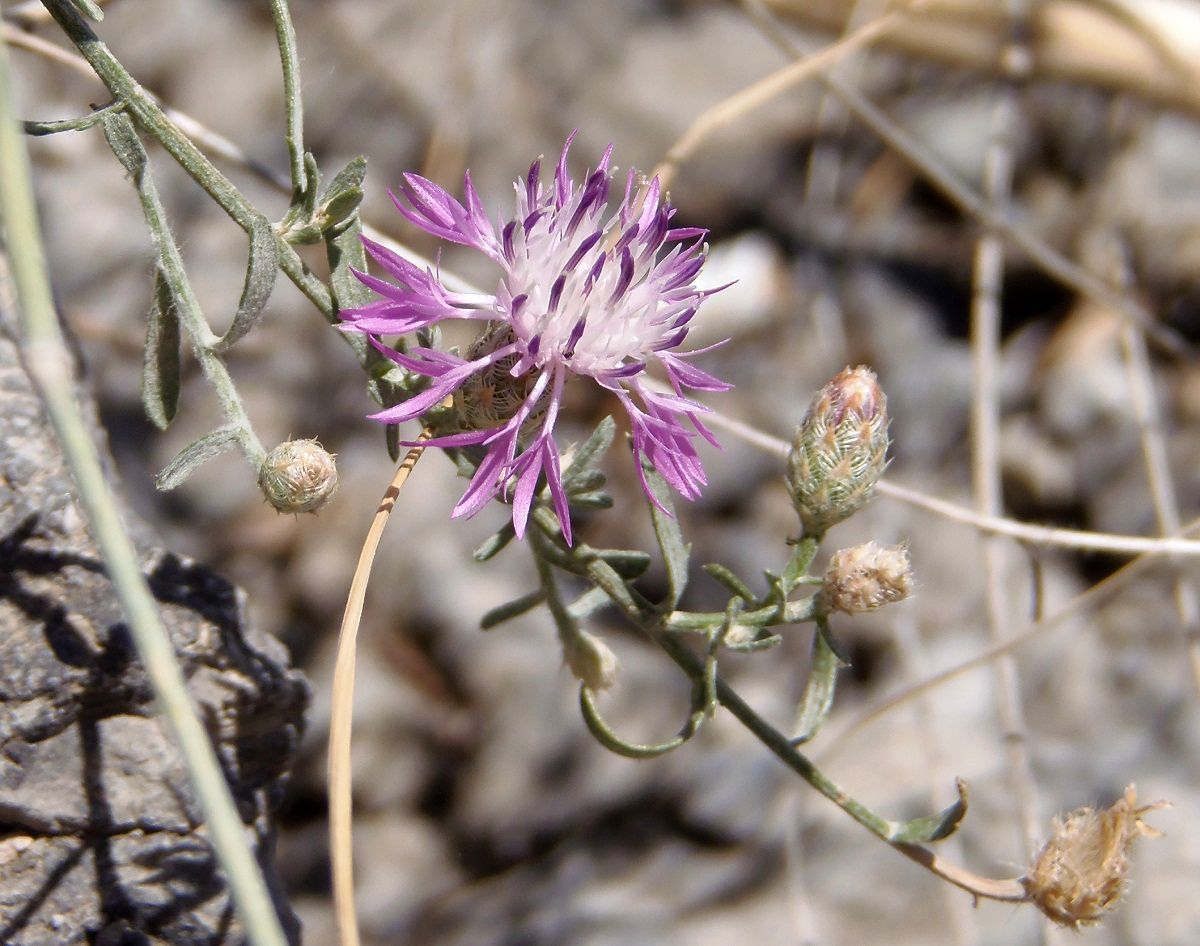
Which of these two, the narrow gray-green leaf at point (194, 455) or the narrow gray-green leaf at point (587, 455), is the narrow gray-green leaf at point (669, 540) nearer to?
the narrow gray-green leaf at point (587, 455)

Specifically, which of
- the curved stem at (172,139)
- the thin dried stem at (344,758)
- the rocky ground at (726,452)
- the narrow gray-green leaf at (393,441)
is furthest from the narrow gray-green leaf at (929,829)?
the rocky ground at (726,452)

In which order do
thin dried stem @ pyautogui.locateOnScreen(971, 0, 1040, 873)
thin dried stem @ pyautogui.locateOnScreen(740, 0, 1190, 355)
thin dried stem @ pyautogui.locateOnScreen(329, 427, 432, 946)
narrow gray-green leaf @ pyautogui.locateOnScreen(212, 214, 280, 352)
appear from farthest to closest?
thin dried stem @ pyautogui.locateOnScreen(740, 0, 1190, 355) < thin dried stem @ pyautogui.locateOnScreen(971, 0, 1040, 873) < narrow gray-green leaf @ pyautogui.locateOnScreen(212, 214, 280, 352) < thin dried stem @ pyautogui.locateOnScreen(329, 427, 432, 946)

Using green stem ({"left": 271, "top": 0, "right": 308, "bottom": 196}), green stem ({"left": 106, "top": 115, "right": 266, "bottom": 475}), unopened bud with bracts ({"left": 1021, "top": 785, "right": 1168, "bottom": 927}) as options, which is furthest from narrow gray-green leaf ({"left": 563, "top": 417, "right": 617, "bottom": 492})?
unopened bud with bracts ({"left": 1021, "top": 785, "right": 1168, "bottom": 927})

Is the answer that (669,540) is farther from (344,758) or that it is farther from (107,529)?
(107,529)

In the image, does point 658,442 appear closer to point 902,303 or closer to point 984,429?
point 984,429

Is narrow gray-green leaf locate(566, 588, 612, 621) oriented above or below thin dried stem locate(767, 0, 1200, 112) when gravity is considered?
below

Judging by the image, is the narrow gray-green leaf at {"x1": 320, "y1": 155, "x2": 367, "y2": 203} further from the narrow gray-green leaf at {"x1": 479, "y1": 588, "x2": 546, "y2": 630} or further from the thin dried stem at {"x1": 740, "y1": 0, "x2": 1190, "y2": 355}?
the thin dried stem at {"x1": 740, "y1": 0, "x2": 1190, "y2": 355}
